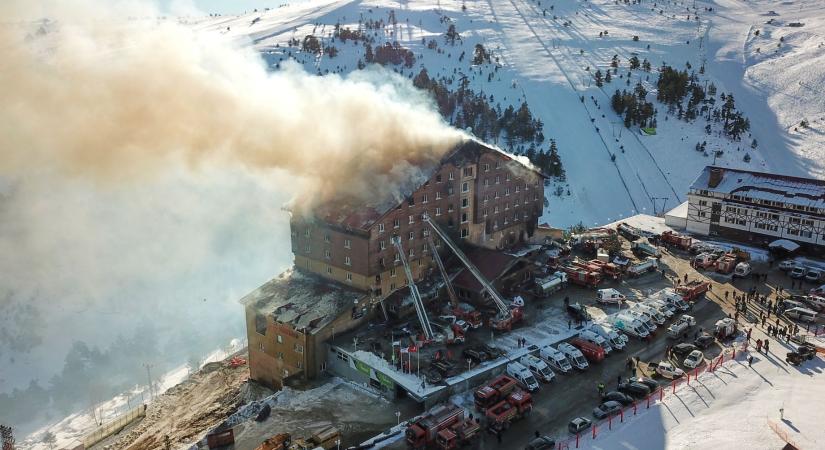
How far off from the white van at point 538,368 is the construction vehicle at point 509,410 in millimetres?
2921

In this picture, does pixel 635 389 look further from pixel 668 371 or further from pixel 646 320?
pixel 646 320

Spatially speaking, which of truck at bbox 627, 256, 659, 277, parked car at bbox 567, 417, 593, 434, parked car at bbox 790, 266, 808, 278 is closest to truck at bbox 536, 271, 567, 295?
truck at bbox 627, 256, 659, 277

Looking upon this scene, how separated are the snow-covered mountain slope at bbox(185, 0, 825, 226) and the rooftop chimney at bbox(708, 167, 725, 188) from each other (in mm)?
22392

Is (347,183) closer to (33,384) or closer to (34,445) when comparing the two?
(34,445)

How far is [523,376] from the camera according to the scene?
114 ft

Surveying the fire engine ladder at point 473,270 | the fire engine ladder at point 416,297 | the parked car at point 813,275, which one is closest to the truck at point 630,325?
the fire engine ladder at point 473,270

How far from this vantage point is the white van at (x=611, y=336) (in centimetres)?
3843

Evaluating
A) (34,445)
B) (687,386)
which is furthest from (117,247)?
(687,386)

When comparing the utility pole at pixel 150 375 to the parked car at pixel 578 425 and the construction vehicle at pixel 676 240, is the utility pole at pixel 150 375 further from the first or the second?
the construction vehicle at pixel 676 240

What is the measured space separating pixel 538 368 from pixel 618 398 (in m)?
4.62

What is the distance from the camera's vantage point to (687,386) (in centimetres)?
3372

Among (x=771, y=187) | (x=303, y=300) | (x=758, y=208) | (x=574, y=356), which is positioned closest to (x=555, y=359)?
(x=574, y=356)

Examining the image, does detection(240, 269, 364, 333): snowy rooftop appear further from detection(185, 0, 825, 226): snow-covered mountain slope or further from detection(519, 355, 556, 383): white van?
detection(185, 0, 825, 226): snow-covered mountain slope

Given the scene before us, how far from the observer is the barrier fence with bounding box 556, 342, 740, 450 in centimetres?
2964
